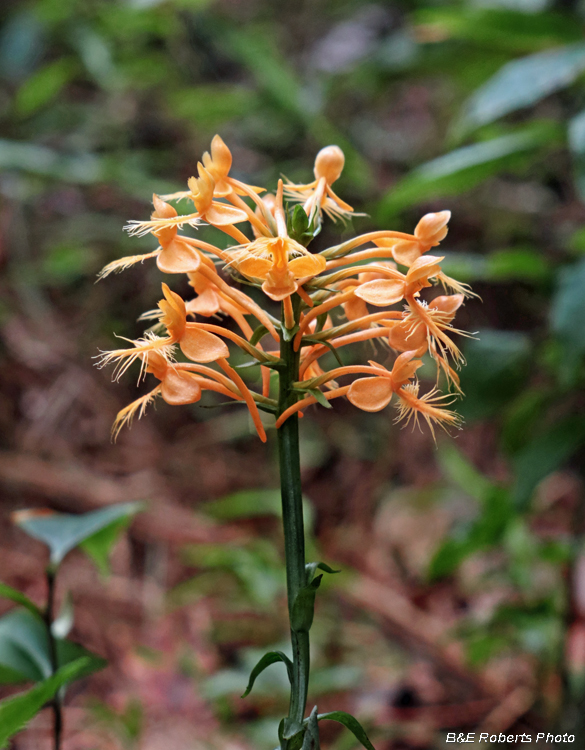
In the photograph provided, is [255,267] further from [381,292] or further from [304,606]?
[304,606]

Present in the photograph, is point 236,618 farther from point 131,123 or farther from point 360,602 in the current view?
point 131,123

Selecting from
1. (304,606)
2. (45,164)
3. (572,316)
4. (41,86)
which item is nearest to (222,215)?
(304,606)

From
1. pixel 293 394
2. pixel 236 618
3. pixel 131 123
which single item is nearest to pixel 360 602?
pixel 236 618

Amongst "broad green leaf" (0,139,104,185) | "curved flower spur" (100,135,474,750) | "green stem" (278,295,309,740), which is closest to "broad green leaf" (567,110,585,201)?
"curved flower spur" (100,135,474,750)

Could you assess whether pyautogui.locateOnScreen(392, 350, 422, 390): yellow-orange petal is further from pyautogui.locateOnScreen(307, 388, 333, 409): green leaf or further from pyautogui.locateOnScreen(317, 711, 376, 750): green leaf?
pyautogui.locateOnScreen(317, 711, 376, 750): green leaf

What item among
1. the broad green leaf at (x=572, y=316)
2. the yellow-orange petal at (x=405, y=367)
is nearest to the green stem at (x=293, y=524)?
the yellow-orange petal at (x=405, y=367)
